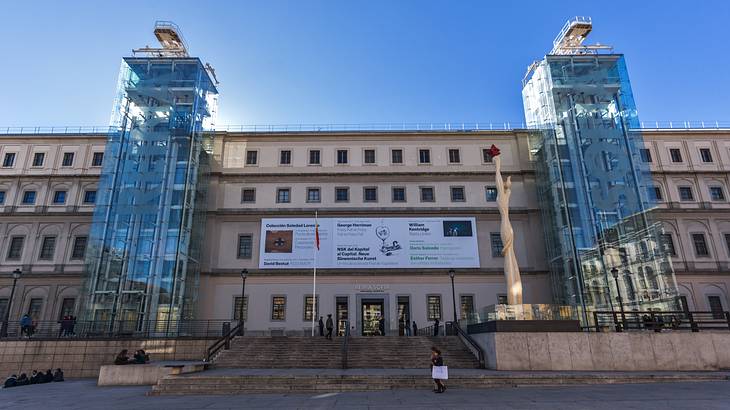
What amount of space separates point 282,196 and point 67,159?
1892 centimetres

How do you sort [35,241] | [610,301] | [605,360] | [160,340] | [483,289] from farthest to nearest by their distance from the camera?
[35,241], [483,289], [610,301], [160,340], [605,360]

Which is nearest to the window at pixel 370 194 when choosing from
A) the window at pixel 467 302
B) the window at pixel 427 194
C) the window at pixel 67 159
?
the window at pixel 427 194

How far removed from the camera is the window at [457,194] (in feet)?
108

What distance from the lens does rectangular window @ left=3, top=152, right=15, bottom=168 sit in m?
34.8

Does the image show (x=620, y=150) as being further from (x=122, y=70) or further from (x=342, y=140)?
(x=122, y=70)

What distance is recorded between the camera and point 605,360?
16719 mm

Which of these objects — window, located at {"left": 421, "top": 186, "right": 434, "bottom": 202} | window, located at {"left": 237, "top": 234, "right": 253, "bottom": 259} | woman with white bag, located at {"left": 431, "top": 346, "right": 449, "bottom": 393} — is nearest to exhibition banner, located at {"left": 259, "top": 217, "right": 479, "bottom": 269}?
window, located at {"left": 237, "top": 234, "right": 253, "bottom": 259}

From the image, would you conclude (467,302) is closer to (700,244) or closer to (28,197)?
(700,244)

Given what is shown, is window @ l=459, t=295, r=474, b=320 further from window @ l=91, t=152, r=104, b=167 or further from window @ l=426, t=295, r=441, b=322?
window @ l=91, t=152, r=104, b=167

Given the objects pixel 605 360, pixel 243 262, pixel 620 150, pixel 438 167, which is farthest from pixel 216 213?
pixel 620 150

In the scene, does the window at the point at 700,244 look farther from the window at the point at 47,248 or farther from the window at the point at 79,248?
the window at the point at 47,248

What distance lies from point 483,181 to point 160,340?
82.3 feet

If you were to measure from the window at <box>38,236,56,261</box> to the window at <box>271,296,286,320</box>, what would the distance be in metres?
18.1

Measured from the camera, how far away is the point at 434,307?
99.9ft
